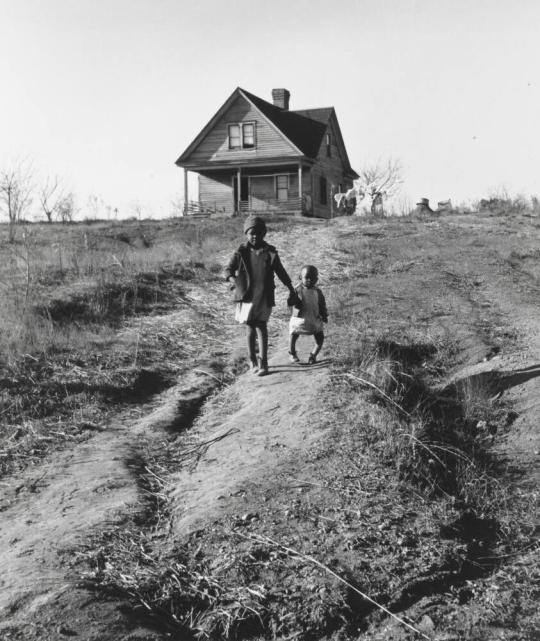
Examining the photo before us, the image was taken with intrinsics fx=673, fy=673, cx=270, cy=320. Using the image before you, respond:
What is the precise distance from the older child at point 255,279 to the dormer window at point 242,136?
2873 cm

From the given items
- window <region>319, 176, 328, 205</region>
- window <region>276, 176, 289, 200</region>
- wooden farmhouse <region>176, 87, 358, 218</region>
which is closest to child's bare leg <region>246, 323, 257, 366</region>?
wooden farmhouse <region>176, 87, 358, 218</region>

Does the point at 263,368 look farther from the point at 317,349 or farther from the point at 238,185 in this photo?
the point at 238,185

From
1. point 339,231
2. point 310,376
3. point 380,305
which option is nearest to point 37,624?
point 310,376

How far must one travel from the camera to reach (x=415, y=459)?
5105 mm

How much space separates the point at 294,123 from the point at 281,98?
3.83 meters

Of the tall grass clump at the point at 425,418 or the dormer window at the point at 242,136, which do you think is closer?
the tall grass clump at the point at 425,418

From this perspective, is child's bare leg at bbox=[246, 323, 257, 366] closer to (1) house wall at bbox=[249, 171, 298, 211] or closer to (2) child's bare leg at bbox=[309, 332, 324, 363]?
(2) child's bare leg at bbox=[309, 332, 324, 363]

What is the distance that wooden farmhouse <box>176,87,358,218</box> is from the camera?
34.5 metres

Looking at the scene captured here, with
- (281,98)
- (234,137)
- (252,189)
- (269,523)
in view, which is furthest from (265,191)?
(269,523)

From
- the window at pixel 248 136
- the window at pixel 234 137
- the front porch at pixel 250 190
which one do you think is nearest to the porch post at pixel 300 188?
the front porch at pixel 250 190

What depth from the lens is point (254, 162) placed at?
3441 centimetres

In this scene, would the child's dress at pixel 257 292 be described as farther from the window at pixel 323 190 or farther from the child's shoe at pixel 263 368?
the window at pixel 323 190

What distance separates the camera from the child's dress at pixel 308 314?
767 cm

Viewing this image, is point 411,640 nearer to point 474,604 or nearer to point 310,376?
point 474,604
